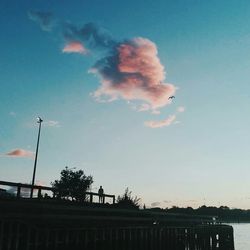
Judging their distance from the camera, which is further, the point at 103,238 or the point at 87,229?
the point at 103,238

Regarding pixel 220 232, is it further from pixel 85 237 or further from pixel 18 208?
pixel 18 208

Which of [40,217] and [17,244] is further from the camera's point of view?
[40,217]

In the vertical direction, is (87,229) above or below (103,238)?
→ above

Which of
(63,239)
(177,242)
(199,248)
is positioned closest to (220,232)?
(199,248)

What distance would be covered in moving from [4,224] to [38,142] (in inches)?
1125

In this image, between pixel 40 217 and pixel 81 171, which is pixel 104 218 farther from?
pixel 81 171

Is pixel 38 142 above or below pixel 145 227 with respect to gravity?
above

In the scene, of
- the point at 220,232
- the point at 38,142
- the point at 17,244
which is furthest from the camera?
the point at 38,142

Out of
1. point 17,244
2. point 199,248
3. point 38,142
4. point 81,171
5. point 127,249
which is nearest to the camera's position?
point 17,244

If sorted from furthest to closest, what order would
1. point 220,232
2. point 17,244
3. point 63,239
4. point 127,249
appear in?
point 220,232
point 127,249
point 63,239
point 17,244

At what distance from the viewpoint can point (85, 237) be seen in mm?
18984

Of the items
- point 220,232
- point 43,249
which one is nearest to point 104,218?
point 43,249

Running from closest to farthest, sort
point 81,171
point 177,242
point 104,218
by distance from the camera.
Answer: point 104,218
point 177,242
point 81,171

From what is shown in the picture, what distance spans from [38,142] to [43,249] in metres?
27.5
